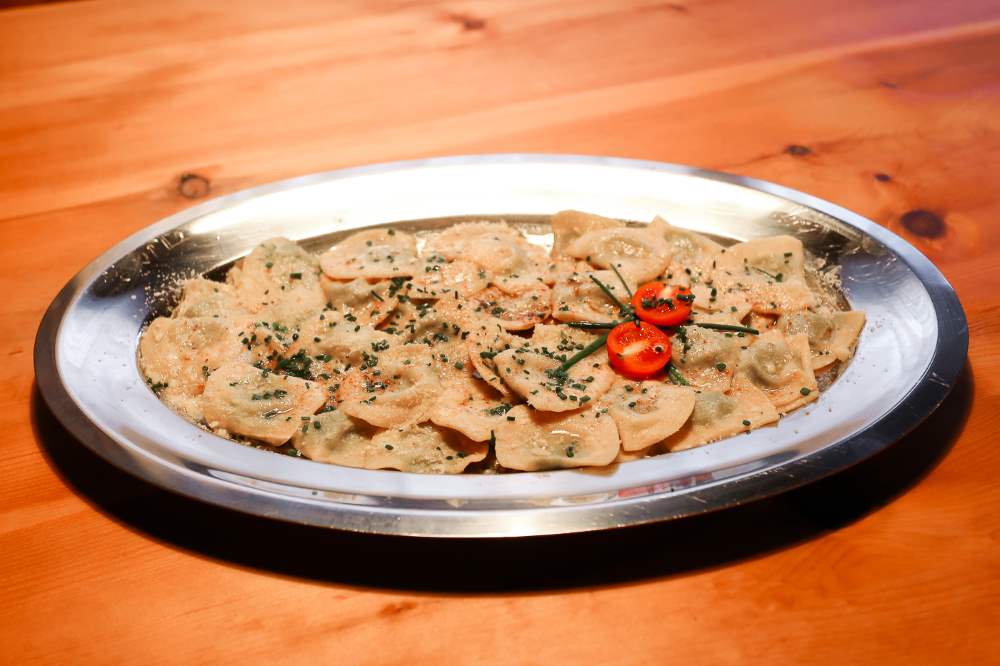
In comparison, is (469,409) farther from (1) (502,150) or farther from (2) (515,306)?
(1) (502,150)

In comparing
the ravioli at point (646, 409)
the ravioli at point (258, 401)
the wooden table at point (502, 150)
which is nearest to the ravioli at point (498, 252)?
the ravioli at point (646, 409)

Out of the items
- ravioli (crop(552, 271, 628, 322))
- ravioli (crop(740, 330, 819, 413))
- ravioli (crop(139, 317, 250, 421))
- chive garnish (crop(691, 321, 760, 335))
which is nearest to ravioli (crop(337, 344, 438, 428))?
ravioli (crop(139, 317, 250, 421))

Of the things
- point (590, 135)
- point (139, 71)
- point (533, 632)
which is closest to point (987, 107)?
point (590, 135)

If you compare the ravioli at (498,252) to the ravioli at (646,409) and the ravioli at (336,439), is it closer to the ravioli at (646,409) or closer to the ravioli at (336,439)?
the ravioli at (646,409)

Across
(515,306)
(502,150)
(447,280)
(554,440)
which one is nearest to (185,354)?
(447,280)

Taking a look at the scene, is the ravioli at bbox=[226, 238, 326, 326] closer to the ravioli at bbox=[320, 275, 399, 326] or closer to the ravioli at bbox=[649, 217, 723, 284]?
the ravioli at bbox=[320, 275, 399, 326]
